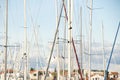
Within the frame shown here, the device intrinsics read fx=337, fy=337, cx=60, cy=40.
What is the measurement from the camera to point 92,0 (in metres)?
25.3

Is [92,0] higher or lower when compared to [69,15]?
higher

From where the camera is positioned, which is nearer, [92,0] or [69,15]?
[69,15]

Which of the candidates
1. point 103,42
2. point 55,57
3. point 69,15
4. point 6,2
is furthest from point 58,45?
point 103,42

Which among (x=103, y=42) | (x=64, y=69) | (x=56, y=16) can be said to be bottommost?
(x=64, y=69)

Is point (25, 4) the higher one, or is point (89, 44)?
point (25, 4)

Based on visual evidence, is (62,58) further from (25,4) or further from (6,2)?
(6,2)

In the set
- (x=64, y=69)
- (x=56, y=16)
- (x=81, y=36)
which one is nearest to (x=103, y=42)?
(x=81, y=36)

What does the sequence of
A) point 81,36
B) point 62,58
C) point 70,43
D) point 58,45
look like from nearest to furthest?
point 70,43 → point 58,45 → point 62,58 → point 81,36

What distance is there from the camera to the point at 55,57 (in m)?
25.4

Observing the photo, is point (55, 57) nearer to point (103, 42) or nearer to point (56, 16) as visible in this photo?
point (56, 16)

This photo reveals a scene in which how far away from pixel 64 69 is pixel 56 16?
474 centimetres

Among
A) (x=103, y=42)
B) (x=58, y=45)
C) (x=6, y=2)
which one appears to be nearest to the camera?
(x=6, y=2)

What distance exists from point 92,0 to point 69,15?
27.9 feet

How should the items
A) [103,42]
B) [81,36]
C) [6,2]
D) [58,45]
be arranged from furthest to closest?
[103,42] < [81,36] < [58,45] < [6,2]
